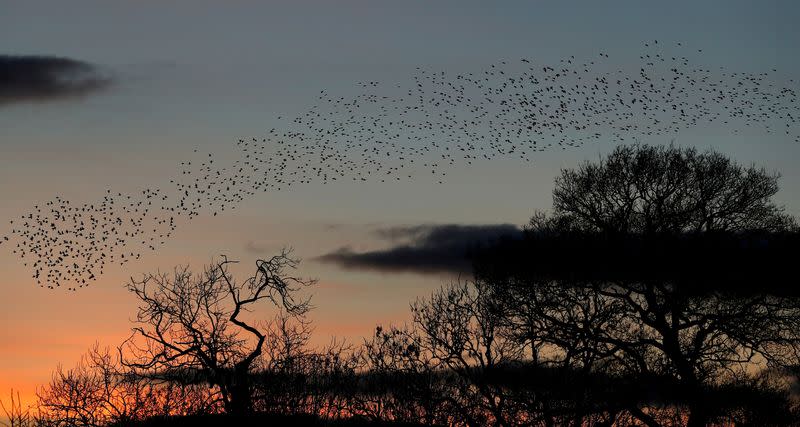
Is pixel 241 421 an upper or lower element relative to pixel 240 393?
lower

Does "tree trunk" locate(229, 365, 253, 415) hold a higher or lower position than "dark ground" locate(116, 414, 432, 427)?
higher

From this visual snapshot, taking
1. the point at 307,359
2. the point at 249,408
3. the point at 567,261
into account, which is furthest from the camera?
the point at 307,359

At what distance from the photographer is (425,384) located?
3550 centimetres

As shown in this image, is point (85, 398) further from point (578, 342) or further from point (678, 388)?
point (678, 388)

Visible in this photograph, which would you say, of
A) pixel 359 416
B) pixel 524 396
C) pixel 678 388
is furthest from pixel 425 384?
pixel 678 388

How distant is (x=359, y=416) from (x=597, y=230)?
1174cm

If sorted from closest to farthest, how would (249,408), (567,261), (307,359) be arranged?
(249,408) → (567,261) → (307,359)

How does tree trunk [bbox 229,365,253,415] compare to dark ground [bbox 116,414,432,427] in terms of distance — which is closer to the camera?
dark ground [bbox 116,414,432,427]

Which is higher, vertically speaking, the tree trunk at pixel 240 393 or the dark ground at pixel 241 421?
the tree trunk at pixel 240 393

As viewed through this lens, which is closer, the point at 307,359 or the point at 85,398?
the point at 85,398

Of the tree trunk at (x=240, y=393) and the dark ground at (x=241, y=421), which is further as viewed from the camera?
the tree trunk at (x=240, y=393)

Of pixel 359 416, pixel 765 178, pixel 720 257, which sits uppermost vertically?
pixel 765 178

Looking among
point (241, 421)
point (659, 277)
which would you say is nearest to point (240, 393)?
point (241, 421)

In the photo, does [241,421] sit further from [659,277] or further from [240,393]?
[659,277]
